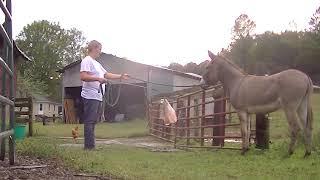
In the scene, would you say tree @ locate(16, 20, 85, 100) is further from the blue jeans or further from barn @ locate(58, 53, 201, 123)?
the blue jeans

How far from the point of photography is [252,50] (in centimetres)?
6900

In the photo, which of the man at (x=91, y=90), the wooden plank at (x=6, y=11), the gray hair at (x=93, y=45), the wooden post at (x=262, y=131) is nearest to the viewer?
the wooden plank at (x=6, y=11)

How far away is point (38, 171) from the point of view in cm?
550

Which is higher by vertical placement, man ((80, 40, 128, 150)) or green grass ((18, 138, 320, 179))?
man ((80, 40, 128, 150))

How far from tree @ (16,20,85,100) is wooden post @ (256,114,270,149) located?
72579 mm

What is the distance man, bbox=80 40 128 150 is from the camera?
29.6 ft

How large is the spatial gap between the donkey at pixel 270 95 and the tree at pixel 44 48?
7240cm

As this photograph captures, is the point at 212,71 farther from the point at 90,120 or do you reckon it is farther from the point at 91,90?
the point at 90,120

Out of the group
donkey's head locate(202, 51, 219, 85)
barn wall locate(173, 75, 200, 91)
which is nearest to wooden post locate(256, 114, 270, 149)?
donkey's head locate(202, 51, 219, 85)

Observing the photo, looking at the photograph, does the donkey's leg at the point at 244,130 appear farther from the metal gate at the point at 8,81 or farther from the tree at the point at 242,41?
the tree at the point at 242,41

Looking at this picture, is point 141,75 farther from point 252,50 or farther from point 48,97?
point 48,97

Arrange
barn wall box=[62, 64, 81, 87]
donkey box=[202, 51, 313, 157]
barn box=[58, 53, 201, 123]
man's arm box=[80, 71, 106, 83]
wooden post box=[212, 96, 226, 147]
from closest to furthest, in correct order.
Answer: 1. donkey box=[202, 51, 313, 157]
2. man's arm box=[80, 71, 106, 83]
3. wooden post box=[212, 96, 226, 147]
4. barn box=[58, 53, 201, 123]
5. barn wall box=[62, 64, 81, 87]

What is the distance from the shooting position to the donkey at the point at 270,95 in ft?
28.5

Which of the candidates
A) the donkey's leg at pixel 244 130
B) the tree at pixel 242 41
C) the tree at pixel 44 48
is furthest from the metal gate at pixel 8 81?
the tree at pixel 44 48
